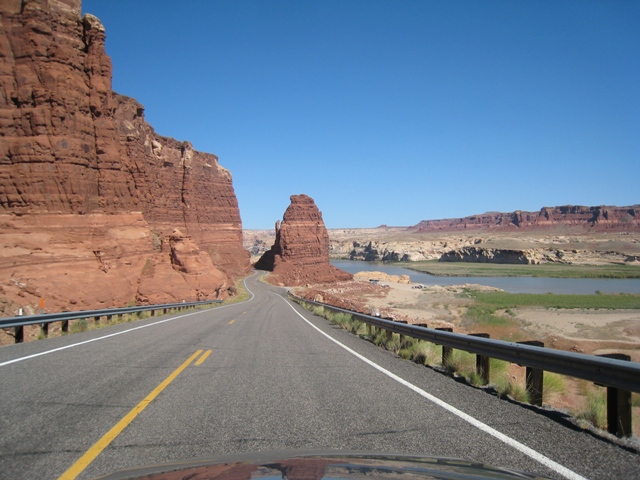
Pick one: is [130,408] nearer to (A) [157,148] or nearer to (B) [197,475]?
(B) [197,475]

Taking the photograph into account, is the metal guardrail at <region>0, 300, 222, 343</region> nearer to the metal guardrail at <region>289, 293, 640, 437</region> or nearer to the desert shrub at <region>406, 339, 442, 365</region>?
the desert shrub at <region>406, 339, 442, 365</region>

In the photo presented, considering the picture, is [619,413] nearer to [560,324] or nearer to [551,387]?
[551,387]

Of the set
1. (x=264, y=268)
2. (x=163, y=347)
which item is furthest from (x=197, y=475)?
(x=264, y=268)

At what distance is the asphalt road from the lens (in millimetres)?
4070

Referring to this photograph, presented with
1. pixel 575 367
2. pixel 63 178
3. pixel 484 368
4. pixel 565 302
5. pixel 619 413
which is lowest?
pixel 565 302

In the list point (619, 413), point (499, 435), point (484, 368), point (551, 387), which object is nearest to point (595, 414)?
point (619, 413)

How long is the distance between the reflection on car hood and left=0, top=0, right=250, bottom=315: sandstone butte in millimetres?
20225

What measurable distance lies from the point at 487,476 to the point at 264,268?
109961 mm

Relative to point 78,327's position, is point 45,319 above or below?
above

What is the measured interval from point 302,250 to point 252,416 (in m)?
95.2

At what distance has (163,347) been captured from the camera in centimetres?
1102

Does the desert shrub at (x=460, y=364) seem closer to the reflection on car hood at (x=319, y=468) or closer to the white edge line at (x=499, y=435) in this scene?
the white edge line at (x=499, y=435)

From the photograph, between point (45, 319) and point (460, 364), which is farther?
point (45, 319)

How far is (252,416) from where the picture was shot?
17.5 feet
